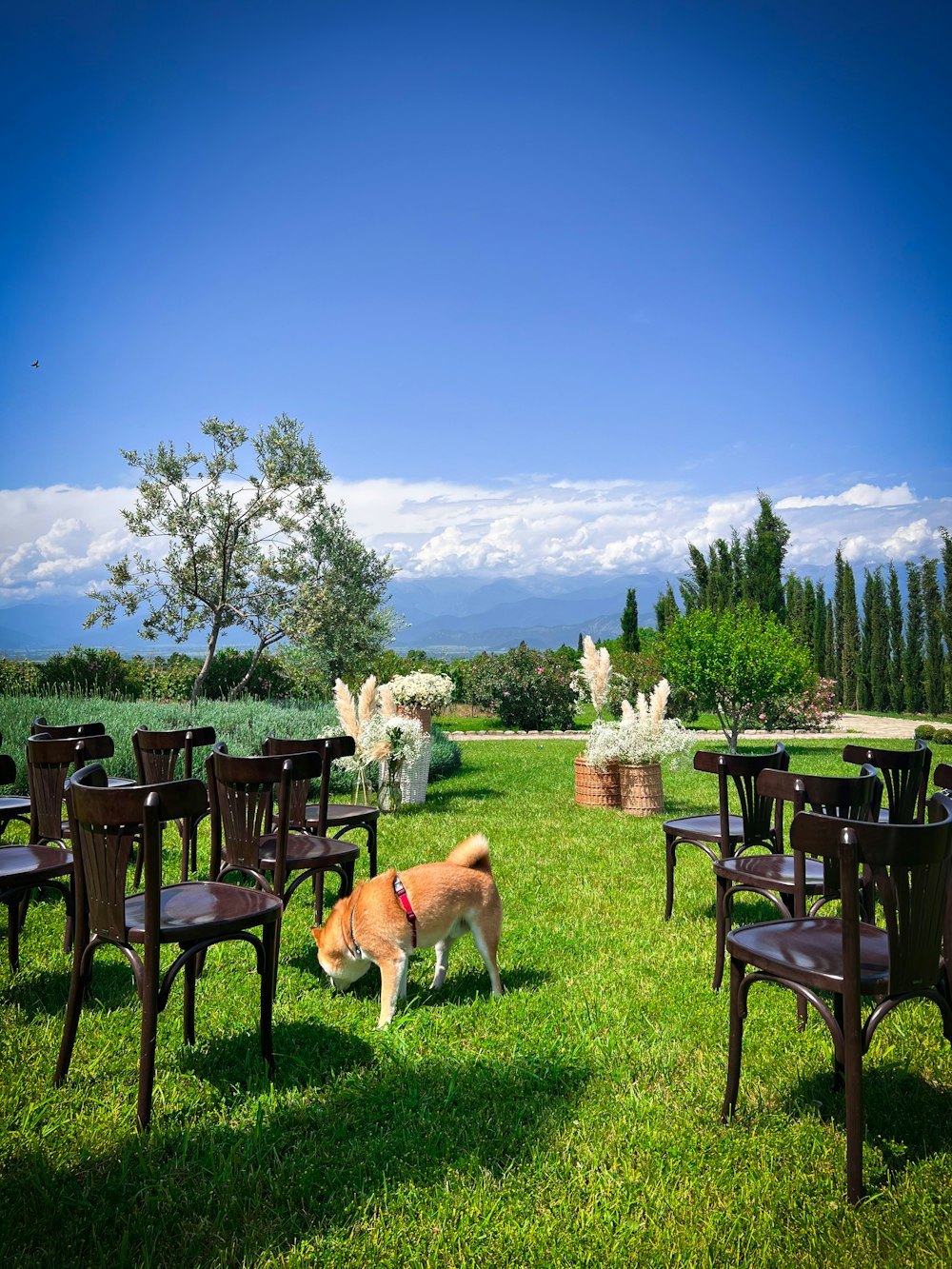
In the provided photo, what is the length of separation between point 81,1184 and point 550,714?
18.7 meters

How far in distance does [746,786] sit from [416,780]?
5948 millimetres

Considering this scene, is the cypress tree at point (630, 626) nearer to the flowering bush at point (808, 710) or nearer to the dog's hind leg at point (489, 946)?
the flowering bush at point (808, 710)

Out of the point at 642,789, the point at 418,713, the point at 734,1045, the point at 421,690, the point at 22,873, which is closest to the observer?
the point at 734,1045

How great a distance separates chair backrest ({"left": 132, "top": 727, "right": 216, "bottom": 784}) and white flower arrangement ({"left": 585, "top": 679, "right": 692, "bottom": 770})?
16.2ft

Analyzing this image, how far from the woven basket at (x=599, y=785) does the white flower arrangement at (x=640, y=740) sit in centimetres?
11

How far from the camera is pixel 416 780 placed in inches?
397

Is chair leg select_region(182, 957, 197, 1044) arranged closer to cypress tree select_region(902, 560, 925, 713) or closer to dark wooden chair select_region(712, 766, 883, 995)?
dark wooden chair select_region(712, 766, 883, 995)

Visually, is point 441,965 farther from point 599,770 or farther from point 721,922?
point 599,770

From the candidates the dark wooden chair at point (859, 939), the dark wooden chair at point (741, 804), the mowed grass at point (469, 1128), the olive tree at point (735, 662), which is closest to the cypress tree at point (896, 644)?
the olive tree at point (735, 662)

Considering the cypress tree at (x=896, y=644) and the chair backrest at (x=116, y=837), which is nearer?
the chair backrest at (x=116, y=837)

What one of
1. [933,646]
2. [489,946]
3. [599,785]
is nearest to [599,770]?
[599,785]

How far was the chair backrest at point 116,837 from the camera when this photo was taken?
9.07 feet

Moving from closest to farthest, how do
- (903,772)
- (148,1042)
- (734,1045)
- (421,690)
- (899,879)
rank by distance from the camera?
(899,879)
(148,1042)
(734,1045)
(903,772)
(421,690)

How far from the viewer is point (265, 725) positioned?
11.7m
